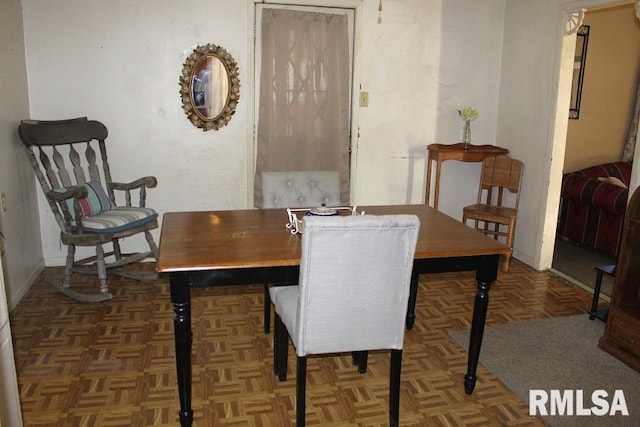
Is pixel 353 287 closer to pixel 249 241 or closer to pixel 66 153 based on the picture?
pixel 249 241

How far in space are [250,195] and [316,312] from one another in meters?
2.51

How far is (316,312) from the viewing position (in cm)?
195

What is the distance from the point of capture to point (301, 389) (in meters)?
2.05

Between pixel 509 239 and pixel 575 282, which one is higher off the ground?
pixel 509 239

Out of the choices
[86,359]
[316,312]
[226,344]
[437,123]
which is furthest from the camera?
[437,123]

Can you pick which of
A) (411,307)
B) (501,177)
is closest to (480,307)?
(411,307)

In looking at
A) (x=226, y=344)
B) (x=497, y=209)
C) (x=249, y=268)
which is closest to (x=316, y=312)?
(x=249, y=268)

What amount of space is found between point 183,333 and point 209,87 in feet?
8.38

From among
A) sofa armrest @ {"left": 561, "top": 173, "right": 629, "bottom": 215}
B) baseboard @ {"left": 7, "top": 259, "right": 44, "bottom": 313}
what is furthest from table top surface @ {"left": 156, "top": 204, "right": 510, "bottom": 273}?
sofa armrest @ {"left": 561, "top": 173, "right": 629, "bottom": 215}

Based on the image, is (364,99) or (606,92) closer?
(364,99)

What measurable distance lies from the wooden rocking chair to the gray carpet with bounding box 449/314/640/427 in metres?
2.25

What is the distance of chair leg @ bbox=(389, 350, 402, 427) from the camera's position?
6.95ft

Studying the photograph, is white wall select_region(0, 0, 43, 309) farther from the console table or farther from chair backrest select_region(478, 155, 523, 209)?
chair backrest select_region(478, 155, 523, 209)

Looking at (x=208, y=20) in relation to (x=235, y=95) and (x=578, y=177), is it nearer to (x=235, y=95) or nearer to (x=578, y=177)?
(x=235, y=95)
